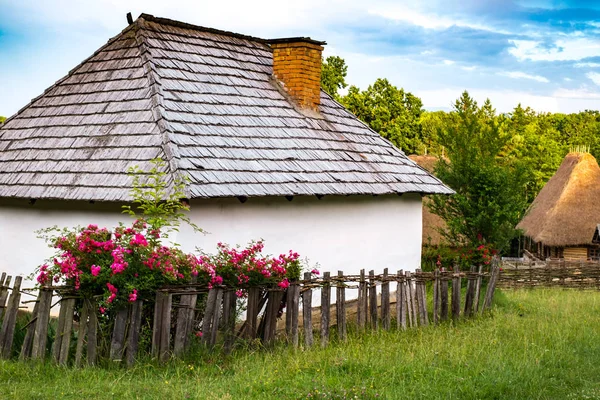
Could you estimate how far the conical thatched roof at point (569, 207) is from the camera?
30.5m

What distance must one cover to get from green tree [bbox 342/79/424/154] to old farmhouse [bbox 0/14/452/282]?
16.9 m

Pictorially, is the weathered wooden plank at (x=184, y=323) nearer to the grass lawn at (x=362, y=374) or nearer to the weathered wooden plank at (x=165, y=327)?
the weathered wooden plank at (x=165, y=327)

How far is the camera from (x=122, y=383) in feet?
22.6

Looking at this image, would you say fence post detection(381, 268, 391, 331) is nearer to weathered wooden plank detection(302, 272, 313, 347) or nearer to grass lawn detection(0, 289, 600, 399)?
grass lawn detection(0, 289, 600, 399)

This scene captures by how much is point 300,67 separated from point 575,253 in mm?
20579

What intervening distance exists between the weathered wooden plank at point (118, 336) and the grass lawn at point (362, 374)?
16cm

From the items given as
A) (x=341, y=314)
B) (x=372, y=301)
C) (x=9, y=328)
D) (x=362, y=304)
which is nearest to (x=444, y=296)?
(x=372, y=301)

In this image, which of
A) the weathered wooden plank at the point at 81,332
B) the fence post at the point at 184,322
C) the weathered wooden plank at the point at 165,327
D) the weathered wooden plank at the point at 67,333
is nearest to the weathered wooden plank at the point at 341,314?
the fence post at the point at 184,322

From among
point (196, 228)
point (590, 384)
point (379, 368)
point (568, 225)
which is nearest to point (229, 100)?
point (196, 228)

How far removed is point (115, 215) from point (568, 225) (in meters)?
24.3

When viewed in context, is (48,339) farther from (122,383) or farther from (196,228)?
(196,228)

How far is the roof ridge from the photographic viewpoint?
10.2 m

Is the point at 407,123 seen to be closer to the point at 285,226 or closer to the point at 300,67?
the point at 300,67

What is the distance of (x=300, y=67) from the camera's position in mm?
14984
